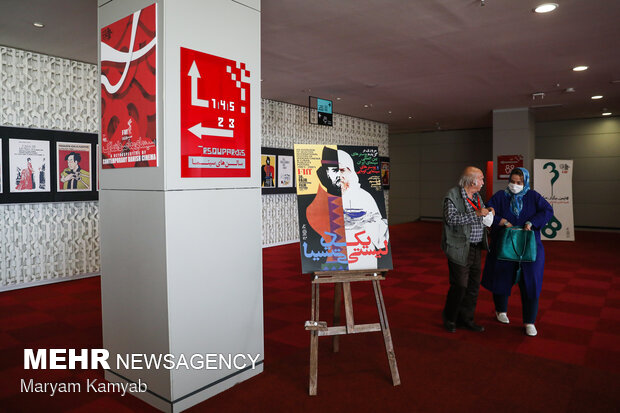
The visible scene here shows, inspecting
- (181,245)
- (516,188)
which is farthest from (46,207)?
(516,188)

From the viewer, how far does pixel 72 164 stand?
671 cm

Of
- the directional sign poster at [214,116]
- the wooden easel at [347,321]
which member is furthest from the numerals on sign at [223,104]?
the wooden easel at [347,321]

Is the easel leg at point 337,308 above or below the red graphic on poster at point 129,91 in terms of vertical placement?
below

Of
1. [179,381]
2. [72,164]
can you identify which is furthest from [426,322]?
[72,164]

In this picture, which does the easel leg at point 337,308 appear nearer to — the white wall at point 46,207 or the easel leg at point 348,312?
the easel leg at point 348,312

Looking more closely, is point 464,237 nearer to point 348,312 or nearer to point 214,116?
point 348,312

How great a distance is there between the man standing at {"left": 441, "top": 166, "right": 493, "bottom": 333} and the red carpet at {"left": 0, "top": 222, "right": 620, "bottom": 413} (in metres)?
0.37

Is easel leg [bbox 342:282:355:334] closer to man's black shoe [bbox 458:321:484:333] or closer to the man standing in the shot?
the man standing

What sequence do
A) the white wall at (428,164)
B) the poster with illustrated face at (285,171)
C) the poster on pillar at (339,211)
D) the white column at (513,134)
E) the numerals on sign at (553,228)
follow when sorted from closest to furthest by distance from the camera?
the poster on pillar at (339,211)
the poster with illustrated face at (285,171)
the numerals on sign at (553,228)
the white column at (513,134)
the white wall at (428,164)

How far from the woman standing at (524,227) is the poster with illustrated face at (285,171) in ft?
20.1

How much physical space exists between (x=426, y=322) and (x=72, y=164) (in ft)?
17.9

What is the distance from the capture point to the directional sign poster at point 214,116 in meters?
3.01

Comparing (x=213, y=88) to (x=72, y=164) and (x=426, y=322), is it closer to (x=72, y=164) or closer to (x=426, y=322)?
(x=426, y=322)

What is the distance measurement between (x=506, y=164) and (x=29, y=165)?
10275 millimetres
